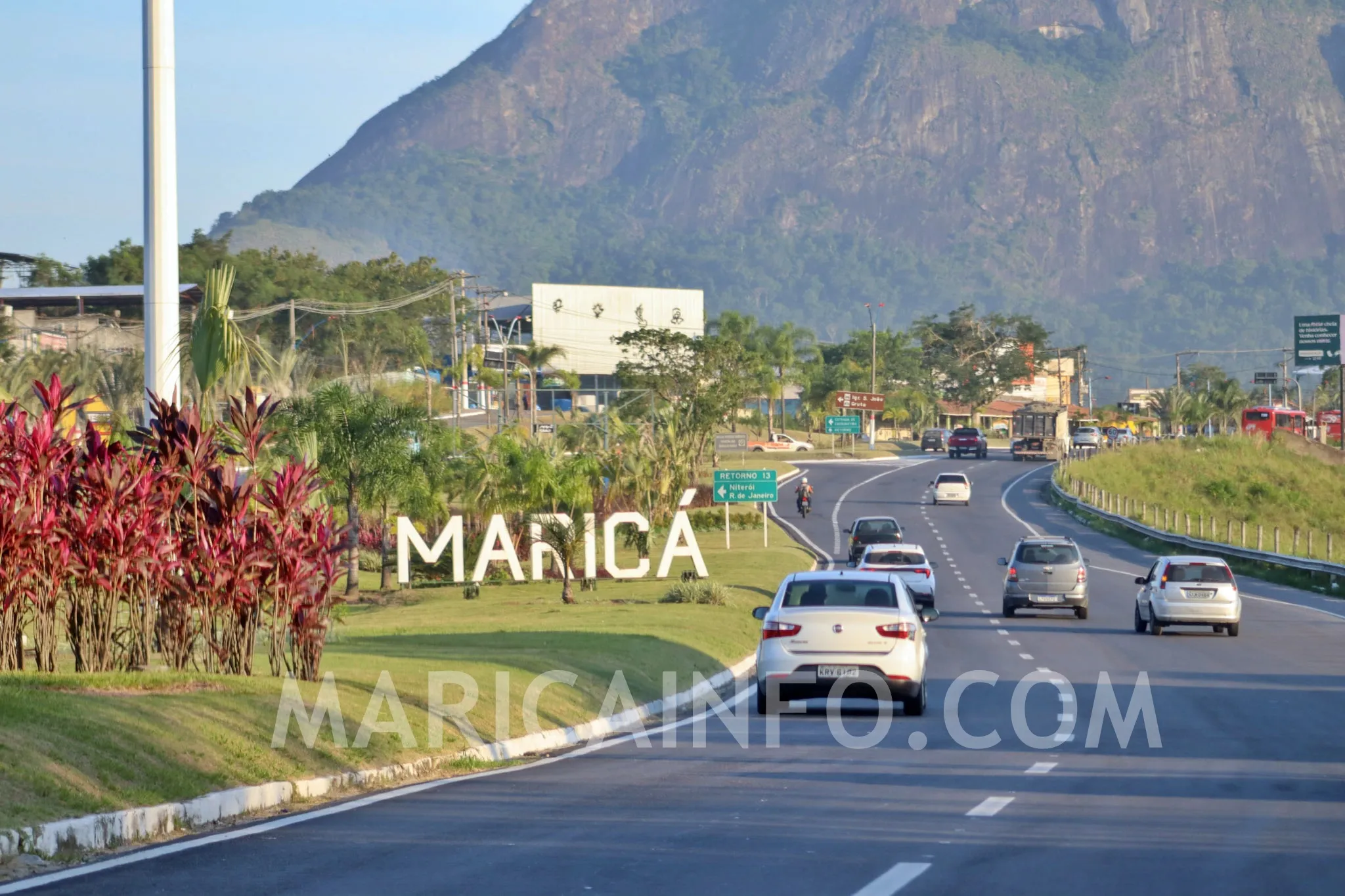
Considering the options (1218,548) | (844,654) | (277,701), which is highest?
(277,701)

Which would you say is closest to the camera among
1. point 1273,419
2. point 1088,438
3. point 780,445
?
point 1088,438

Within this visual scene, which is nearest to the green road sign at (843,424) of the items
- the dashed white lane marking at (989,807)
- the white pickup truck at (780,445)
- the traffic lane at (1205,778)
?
the white pickup truck at (780,445)

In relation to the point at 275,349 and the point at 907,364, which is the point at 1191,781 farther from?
the point at 907,364

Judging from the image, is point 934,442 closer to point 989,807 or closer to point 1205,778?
point 1205,778

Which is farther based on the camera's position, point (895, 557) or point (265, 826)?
point (895, 557)

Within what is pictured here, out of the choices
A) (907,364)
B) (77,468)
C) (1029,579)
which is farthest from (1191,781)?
(907,364)

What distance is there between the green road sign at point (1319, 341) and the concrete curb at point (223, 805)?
77.6 metres

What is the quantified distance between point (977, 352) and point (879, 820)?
168360 millimetres

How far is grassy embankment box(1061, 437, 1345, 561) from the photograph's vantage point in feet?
251

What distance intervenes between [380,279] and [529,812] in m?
131

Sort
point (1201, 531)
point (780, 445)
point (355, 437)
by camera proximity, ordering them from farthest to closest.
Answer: point (780, 445)
point (1201, 531)
point (355, 437)

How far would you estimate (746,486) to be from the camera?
5084 centimetres

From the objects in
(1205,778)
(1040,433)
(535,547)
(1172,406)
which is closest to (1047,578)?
(535,547)

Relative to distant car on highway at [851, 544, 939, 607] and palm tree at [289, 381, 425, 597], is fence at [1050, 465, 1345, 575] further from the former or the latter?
palm tree at [289, 381, 425, 597]
